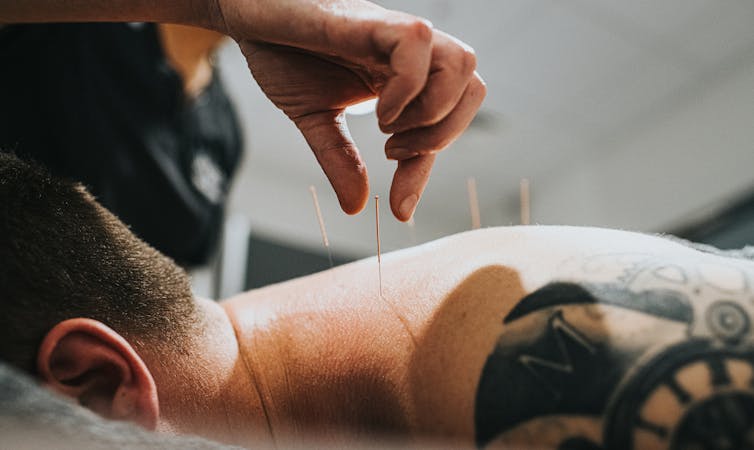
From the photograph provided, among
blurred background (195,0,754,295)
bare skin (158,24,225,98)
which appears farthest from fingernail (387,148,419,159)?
blurred background (195,0,754,295)

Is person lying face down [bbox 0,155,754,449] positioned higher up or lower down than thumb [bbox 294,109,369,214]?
lower down

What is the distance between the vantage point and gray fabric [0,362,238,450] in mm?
510

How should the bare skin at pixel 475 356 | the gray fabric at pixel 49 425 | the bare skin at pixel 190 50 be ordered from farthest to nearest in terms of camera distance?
1. the bare skin at pixel 190 50
2. the bare skin at pixel 475 356
3. the gray fabric at pixel 49 425

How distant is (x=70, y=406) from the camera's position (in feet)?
1.79

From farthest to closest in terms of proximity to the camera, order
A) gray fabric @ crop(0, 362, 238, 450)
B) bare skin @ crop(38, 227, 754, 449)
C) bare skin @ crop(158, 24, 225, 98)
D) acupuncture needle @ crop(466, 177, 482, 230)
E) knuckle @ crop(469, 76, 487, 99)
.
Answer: bare skin @ crop(158, 24, 225, 98)
acupuncture needle @ crop(466, 177, 482, 230)
knuckle @ crop(469, 76, 487, 99)
bare skin @ crop(38, 227, 754, 449)
gray fabric @ crop(0, 362, 238, 450)

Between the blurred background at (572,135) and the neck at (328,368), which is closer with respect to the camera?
the neck at (328,368)

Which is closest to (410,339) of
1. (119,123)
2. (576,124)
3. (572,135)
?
(119,123)

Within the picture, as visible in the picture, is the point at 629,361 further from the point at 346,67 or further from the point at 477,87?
the point at 346,67

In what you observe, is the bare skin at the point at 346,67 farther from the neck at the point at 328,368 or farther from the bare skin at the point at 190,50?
the bare skin at the point at 190,50

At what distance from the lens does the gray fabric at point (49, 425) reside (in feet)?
1.67

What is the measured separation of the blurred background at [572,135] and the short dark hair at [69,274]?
1.61 meters

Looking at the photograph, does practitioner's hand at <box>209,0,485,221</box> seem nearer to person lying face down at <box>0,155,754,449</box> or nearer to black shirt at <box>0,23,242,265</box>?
person lying face down at <box>0,155,754,449</box>

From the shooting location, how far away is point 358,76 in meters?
0.85

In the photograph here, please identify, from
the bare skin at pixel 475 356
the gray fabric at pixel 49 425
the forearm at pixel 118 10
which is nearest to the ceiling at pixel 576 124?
the forearm at pixel 118 10
